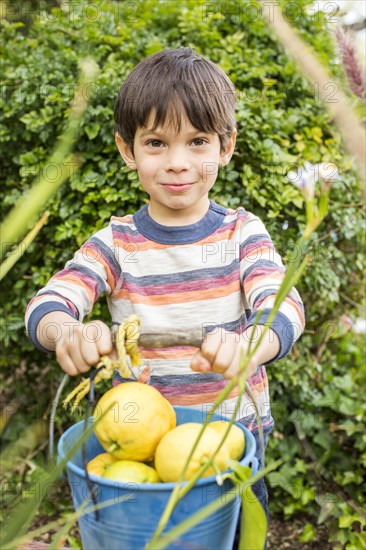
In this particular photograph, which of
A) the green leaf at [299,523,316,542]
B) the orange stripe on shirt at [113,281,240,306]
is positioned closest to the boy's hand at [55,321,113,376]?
the orange stripe on shirt at [113,281,240,306]

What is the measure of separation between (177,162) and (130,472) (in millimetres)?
614

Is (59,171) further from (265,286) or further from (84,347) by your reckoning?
(265,286)

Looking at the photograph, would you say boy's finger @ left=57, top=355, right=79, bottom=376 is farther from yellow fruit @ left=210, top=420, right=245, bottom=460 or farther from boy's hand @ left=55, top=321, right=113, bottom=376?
yellow fruit @ left=210, top=420, right=245, bottom=460

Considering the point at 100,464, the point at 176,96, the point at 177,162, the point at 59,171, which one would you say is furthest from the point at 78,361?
the point at 176,96

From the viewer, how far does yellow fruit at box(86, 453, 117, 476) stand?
79 cm

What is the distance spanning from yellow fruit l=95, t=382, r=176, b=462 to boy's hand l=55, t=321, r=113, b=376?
0.06 m

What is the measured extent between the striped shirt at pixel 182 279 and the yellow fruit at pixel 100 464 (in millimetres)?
429

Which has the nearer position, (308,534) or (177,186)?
(177,186)

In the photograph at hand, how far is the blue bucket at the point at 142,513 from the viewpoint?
0.71m

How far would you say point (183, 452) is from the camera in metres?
0.73

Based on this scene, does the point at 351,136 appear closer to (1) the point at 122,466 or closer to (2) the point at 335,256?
(1) the point at 122,466

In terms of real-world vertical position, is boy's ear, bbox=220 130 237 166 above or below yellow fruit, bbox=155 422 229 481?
above

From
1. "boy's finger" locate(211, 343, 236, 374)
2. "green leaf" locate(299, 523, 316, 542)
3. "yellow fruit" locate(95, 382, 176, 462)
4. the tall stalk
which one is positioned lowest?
"green leaf" locate(299, 523, 316, 542)

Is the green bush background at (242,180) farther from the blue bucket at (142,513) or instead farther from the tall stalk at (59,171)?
the tall stalk at (59,171)
